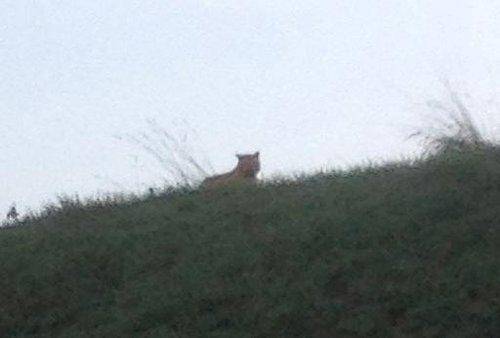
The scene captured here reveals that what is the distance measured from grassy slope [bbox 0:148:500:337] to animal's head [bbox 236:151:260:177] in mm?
2188

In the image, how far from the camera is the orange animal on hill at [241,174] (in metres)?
16.4

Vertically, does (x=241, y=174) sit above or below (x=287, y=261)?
above

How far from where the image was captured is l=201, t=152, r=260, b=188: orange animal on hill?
16.4 meters

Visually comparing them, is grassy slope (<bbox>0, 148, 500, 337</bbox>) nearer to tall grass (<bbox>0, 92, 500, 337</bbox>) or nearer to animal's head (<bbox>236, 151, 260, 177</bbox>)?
tall grass (<bbox>0, 92, 500, 337</bbox>)

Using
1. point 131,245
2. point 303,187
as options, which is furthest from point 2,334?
point 303,187

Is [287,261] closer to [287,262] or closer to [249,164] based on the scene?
[287,262]

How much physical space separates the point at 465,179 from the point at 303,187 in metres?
2.21

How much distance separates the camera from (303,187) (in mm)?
14664

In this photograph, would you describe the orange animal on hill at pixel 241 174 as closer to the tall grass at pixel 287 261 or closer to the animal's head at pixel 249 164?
the animal's head at pixel 249 164

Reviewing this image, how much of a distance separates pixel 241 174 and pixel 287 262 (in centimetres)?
523

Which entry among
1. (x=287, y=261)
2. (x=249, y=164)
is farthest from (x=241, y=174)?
(x=287, y=261)

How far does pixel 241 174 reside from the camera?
56.3ft

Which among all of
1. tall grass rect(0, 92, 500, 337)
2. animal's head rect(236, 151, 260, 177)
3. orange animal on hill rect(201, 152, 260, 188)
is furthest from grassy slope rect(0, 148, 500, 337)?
animal's head rect(236, 151, 260, 177)

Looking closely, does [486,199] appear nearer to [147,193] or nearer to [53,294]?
[53,294]
